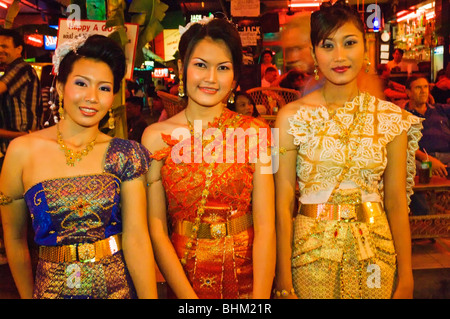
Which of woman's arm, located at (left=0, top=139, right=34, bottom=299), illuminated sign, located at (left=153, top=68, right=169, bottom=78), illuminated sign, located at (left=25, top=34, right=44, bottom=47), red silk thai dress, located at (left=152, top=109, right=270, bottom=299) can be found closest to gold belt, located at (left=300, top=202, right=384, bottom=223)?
red silk thai dress, located at (left=152, top=109, right=270, bottom=299)

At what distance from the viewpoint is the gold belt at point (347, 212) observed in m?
1.93

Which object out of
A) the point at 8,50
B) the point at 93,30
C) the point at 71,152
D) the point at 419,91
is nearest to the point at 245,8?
the point at 419,91

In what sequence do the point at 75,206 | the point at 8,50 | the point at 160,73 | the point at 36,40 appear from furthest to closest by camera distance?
the point at 160,73
the point at 36,40
the point at 8,50
the point at 75,206

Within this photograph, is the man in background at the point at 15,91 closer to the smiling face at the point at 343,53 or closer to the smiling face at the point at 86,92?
the smiling face at the point at 86,92

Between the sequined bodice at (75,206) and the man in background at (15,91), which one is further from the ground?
the man in background at (15,91)

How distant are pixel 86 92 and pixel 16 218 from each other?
60cm

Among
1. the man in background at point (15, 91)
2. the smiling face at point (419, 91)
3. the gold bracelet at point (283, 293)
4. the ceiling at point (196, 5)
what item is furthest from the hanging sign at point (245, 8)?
the gold bracelet at point (283, 293)

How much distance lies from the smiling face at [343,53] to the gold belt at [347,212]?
535 mm

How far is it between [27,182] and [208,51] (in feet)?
3.01

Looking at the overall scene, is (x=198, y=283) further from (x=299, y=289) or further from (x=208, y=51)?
(x=208, y=51)

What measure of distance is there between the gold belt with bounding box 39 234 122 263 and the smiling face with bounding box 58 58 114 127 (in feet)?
1.57

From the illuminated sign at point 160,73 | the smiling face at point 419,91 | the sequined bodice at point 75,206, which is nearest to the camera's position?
the sequined bodice at point 75,206

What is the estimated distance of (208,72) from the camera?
6.33 feet

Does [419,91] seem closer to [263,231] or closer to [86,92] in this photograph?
[263,231]
